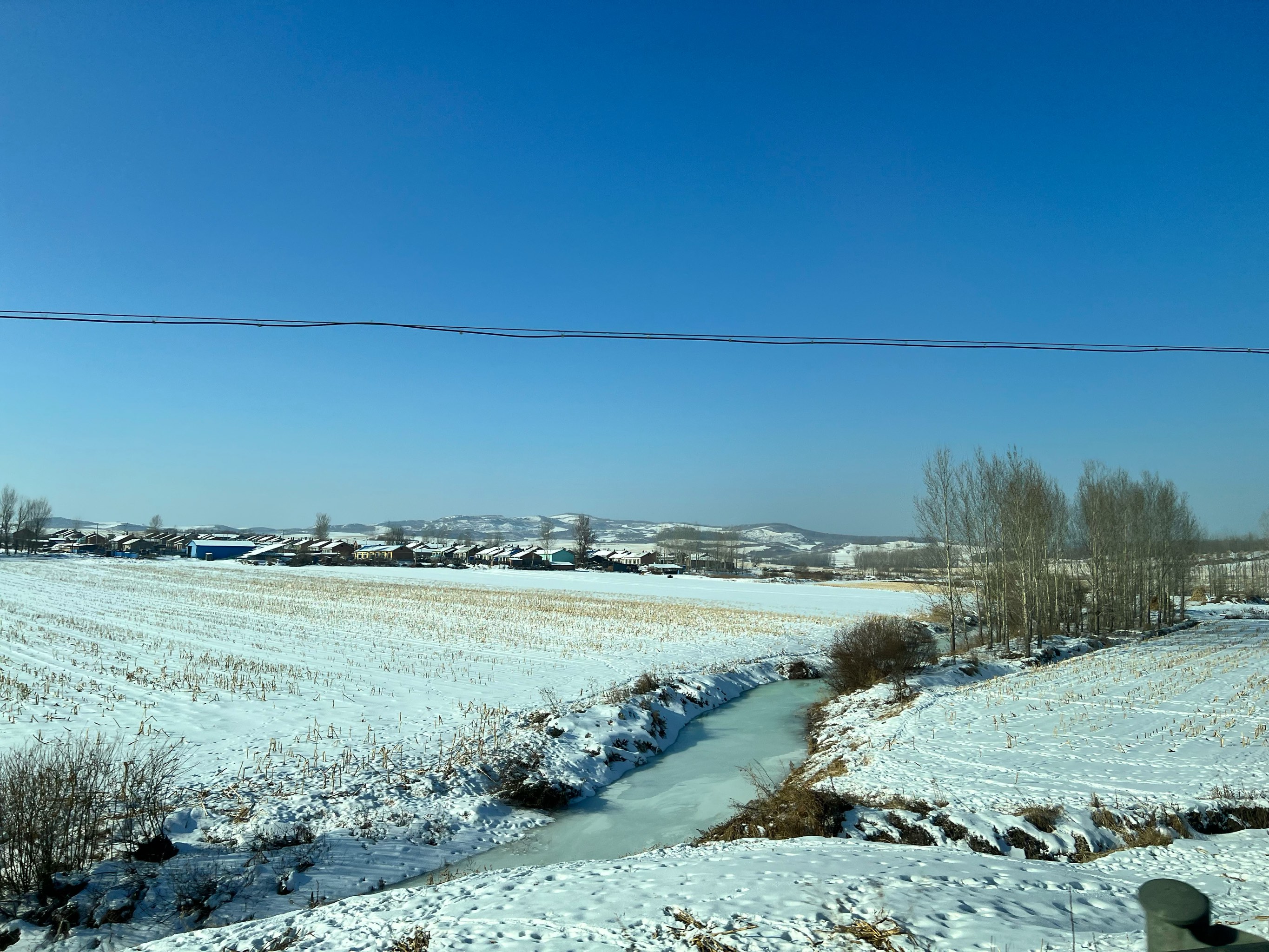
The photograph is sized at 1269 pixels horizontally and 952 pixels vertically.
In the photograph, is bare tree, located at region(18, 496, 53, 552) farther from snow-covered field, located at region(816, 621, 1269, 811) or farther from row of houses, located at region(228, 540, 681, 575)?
snow-covered field, located at region(816, 621, 1269, 811)

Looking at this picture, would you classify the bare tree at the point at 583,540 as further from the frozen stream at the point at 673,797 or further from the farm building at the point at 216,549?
the frozen stream at the point at 673,797

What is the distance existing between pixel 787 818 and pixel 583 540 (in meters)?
143

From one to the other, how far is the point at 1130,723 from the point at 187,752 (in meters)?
21.2

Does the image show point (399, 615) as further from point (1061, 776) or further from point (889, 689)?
point (1061, 776)

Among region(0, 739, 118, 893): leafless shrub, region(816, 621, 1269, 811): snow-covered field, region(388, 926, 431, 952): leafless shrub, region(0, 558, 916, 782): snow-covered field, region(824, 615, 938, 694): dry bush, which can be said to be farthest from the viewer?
region(824, 615, 938, 694): dry bush

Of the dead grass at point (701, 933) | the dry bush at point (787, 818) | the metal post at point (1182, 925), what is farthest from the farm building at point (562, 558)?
the metal post at point (1182, 925)

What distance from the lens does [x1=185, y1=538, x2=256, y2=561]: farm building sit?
15700 cm

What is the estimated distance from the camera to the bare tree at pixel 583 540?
151125mm

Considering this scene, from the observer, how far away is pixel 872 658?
25703mm

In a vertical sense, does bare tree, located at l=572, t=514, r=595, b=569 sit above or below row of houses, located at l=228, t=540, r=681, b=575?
above

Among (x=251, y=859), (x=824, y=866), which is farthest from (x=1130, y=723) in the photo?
(x=251, y=859)

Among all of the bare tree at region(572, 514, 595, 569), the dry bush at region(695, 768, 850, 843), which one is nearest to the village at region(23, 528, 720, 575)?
the bare tree at region(572, 514, 595, 569)

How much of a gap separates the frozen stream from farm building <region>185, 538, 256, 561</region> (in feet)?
507

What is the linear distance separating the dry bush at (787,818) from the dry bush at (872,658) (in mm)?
13197
